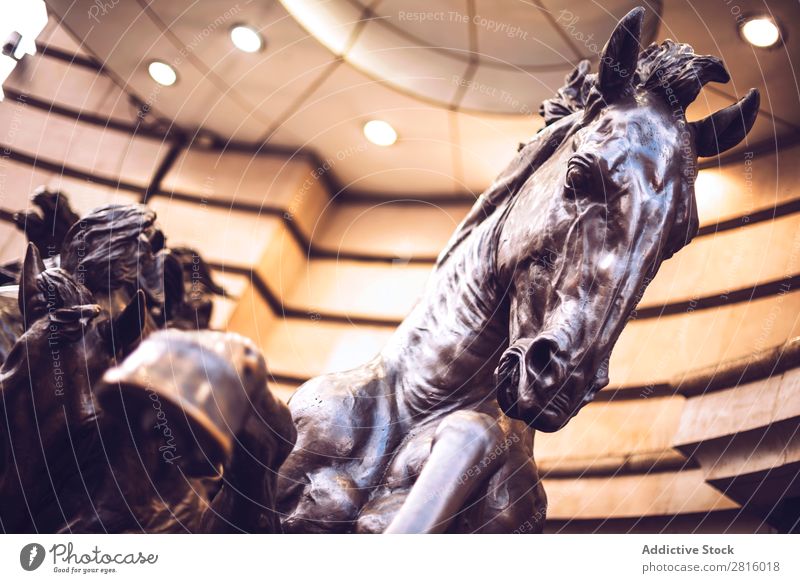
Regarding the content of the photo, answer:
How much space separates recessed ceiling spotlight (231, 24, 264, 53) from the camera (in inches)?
133

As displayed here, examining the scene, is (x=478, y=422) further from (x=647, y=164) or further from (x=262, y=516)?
(x=647, y=164)

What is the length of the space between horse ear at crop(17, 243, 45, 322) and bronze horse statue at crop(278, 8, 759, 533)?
17.5 inches

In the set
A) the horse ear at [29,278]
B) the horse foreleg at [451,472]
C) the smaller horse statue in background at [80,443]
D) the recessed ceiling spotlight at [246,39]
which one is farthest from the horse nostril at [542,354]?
the recessed ceiling spotlight at [246,39]

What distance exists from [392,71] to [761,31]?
112 cm

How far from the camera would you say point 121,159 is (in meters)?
3.57

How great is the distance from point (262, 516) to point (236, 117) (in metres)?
2.15

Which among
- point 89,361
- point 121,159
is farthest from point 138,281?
point 121,159

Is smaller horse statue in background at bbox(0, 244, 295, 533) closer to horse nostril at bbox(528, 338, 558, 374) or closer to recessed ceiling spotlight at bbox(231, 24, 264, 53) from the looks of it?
horse nostril at bbox(528, 338, 558, 374)

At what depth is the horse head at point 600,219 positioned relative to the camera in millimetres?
1494

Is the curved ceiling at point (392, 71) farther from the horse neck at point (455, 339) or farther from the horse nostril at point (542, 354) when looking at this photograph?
the horse nostril at point (542, 354)

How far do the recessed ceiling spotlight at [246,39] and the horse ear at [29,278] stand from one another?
5.77 feet

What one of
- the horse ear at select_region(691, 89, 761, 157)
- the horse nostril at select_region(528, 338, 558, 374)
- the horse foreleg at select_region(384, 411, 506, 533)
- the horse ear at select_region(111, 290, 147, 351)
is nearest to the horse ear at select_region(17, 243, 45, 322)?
the horse ear at select_region(111, 290, 147, 351)

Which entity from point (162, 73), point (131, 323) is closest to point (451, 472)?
point (131, 323)
